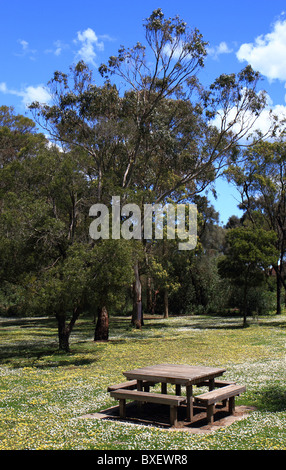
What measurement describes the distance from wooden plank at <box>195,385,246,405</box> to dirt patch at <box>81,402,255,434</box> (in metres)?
0.42

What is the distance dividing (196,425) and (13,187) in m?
19.8

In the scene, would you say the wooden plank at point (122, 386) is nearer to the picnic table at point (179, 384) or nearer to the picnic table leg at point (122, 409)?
the picnic table at point (179, 384)

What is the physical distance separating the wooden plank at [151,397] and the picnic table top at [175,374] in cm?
29

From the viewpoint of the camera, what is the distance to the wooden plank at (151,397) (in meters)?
8.27

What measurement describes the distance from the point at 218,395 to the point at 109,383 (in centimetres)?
460

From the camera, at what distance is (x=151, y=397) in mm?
8555

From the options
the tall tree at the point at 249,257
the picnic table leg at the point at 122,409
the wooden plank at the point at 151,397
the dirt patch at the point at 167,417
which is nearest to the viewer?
the wooden plank at the point at 151,397

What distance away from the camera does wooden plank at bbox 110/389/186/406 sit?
27.1 ft

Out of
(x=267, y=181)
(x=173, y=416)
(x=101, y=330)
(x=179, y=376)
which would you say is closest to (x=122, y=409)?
(x=173, y=416)

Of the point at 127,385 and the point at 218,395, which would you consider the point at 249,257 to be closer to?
the point at 127,385

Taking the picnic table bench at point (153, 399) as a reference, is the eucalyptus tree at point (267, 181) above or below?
above

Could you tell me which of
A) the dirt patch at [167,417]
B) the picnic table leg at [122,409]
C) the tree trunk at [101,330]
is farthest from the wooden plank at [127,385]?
the tree trunk at [101,330]

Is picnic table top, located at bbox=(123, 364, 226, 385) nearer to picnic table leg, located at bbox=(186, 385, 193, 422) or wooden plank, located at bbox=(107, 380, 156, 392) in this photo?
picnic table leg, located at bbox=(186, 385, 193, 422)

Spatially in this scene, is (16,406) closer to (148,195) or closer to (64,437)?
(64,437)
